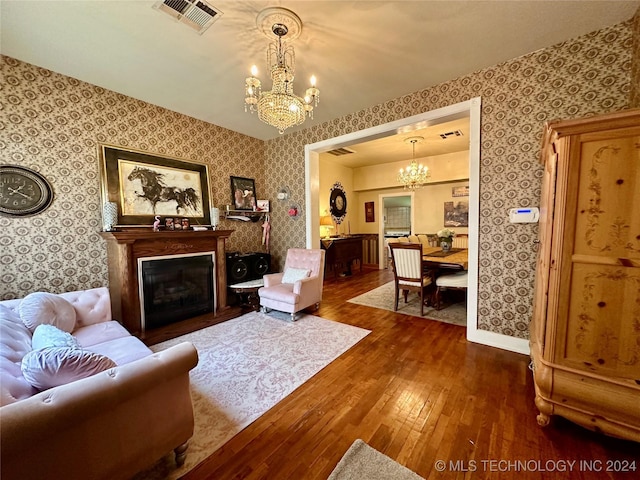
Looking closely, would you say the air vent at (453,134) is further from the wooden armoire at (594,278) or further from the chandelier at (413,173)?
the wooden armoire at (594,278)

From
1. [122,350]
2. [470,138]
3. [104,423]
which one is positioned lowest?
[122,350]

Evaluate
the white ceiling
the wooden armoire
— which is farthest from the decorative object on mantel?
the wooden armoire

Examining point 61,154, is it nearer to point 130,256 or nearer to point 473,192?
point 130,256

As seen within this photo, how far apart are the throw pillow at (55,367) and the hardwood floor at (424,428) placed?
2.55ft

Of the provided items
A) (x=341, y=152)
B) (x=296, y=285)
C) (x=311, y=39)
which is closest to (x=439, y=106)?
(x=311, y=39)

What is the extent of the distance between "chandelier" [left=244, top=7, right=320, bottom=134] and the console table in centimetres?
358

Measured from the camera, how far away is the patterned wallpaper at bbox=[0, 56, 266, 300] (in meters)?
2.43

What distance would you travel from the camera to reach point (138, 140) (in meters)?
3.23

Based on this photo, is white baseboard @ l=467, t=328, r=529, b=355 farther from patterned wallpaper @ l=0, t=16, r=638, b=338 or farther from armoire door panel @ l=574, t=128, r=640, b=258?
armoire door panel @ l=574, t=128, r=640, b=258

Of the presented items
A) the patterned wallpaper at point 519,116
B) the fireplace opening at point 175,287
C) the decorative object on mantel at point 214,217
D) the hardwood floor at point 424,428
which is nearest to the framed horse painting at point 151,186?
the decorative object on mantel at point 214,217

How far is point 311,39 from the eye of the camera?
2160 mm

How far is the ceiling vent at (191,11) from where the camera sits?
1.81m

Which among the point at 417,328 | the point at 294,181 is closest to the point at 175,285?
the point at 294,181

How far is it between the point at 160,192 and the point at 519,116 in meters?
4.25
